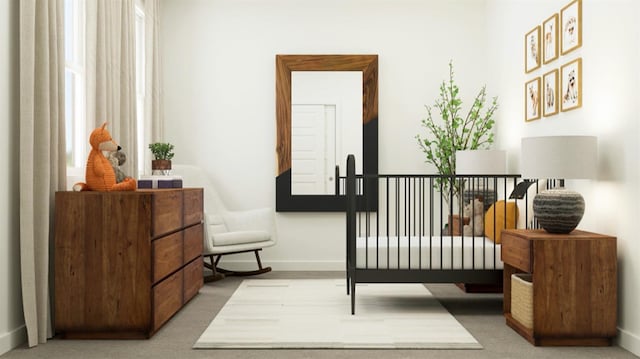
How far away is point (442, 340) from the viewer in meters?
3.11

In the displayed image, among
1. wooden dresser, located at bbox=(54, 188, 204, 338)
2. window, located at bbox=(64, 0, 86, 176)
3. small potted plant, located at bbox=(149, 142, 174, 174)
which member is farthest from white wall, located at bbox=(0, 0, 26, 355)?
small potted plant, located at bbox=(149, 142, 174, 174)

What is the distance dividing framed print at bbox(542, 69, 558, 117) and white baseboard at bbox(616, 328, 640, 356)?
4.89 feet

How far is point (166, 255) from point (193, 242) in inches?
30.8

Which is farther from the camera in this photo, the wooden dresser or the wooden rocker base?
the wooden rocker base

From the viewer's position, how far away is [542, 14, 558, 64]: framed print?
3.94 metres

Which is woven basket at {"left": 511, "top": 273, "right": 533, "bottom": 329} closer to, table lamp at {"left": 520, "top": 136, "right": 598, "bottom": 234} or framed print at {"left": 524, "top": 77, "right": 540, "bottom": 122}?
table lamp at {"left": 520, "top": 136, "right": 598, "bottom": 234}

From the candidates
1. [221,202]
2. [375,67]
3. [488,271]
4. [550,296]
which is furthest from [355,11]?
[550,296]

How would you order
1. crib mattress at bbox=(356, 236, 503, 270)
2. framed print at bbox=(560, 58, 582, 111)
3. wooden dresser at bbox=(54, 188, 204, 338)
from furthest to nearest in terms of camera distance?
crib mattress at bbox=(356, 236, 503, 270) < framed print at bbox=(560, 58, 582, 111) < wooden dresser at bbox=(54, 188, 204, 338)

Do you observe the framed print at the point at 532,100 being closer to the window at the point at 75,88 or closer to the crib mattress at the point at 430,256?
the crib mattress at the point at 430,256

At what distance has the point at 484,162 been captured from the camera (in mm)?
4578

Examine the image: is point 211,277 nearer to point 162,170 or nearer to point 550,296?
point 162,170

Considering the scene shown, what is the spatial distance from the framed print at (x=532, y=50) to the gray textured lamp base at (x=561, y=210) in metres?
1.40

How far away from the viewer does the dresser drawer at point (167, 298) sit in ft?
10.5

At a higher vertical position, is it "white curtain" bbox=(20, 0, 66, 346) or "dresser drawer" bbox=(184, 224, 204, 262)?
"white curtain" bbox=(20, 0, 66, 346)
